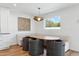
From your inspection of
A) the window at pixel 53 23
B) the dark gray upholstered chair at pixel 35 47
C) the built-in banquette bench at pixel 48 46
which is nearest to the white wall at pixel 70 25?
the window at pixel 53 23

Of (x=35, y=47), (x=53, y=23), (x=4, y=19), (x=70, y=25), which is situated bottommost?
(x=35, y=47)

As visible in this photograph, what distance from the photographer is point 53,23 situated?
6566 millimetres

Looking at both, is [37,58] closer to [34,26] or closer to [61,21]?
[61,21]

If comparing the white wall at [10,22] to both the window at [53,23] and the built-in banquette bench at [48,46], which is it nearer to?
the window at [53,23]

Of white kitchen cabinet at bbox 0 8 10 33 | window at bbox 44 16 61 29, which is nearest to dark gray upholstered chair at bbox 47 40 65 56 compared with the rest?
window at bbox 44 16 61 29

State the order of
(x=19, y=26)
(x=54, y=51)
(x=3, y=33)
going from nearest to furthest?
(x=54, y=51) → (x=3, y=33) → (x=19, y=26)

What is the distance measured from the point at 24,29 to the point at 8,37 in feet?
5.54

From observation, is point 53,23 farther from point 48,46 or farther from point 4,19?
point 4,19

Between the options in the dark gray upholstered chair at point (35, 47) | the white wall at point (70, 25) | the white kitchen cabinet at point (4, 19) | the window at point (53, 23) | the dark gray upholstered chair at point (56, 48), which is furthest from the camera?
the window at point (53, 23)

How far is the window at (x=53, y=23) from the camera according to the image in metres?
6.25

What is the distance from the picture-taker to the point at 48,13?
21.8 feet

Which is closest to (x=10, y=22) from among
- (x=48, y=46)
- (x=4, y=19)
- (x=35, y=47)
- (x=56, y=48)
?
(x=4, y=19)

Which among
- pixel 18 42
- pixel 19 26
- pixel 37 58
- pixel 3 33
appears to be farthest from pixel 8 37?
pixel 37 58

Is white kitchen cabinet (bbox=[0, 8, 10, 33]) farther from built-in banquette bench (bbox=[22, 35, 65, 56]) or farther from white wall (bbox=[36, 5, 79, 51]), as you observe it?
white wall (bbox=[36, 5, 79, 51])
